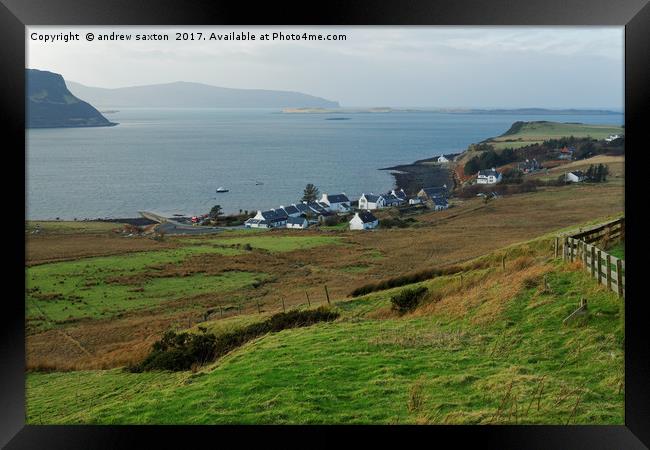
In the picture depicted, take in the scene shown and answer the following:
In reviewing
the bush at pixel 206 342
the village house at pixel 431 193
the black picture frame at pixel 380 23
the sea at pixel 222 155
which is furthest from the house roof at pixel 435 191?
the black picture frame at pixel 380 23

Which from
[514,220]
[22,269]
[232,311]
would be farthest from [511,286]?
[22,269]

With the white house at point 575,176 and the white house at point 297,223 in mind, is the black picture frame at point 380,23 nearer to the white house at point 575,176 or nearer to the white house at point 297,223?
the white house at point 575,176

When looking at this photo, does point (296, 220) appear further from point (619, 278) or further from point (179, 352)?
point (619, 278)

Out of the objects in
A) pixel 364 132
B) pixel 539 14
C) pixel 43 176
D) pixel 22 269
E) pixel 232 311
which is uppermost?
pixel 539 14

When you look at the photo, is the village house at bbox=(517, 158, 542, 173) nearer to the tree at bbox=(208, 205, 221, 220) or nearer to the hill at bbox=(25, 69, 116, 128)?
the tree at bbox=(208, 205, 221, 220)

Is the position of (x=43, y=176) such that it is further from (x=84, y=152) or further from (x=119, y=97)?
(x=119, y=97)

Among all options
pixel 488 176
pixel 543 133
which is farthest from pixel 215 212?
pixel 543 133
